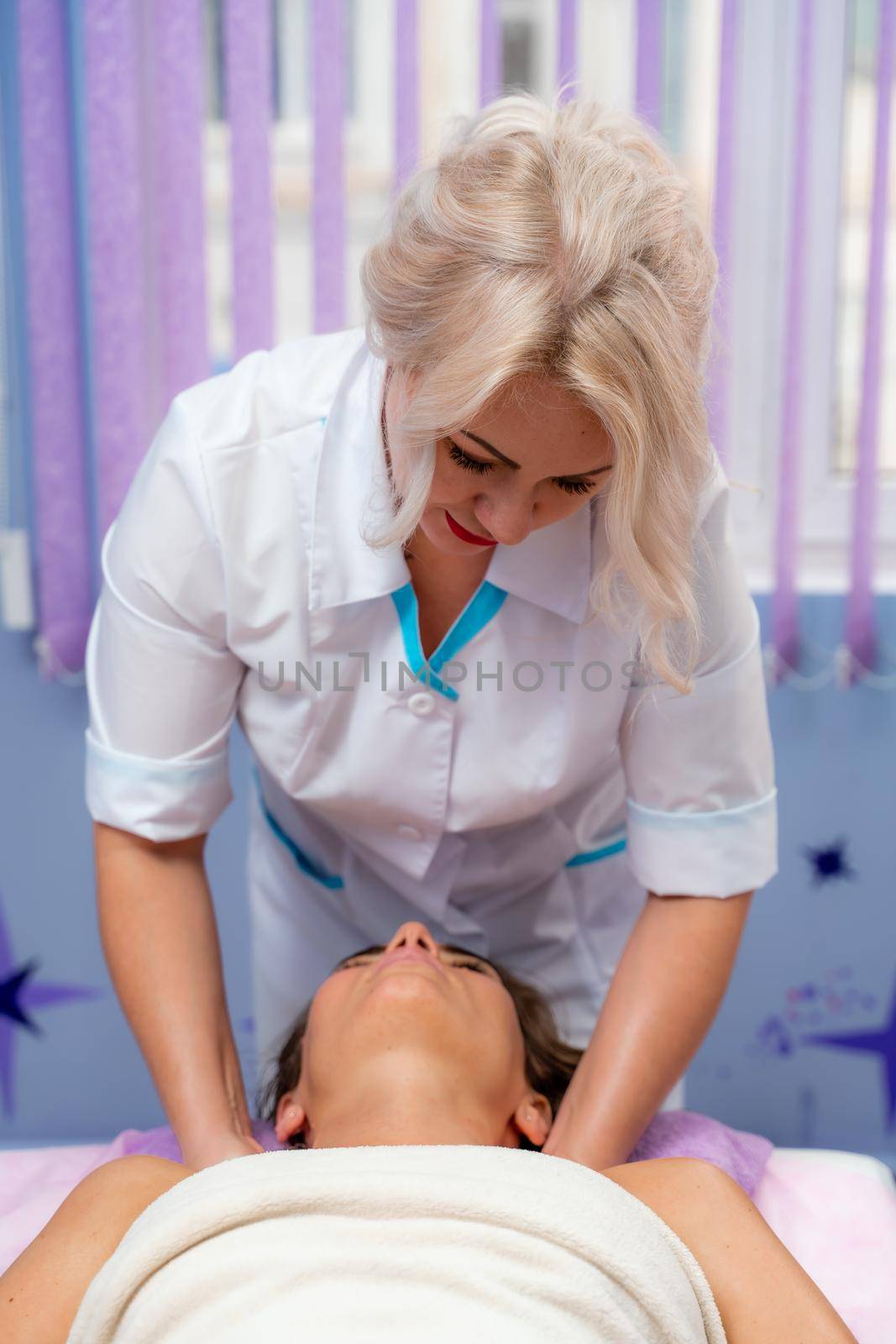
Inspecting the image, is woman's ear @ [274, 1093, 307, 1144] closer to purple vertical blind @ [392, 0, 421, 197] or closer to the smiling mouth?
the smiling mouth

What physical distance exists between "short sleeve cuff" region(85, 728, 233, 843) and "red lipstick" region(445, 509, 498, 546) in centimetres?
37

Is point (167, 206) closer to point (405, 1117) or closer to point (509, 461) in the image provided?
point (509, 461)

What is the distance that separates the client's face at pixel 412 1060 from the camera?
1.24 meters

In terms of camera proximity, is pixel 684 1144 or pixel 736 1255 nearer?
pixel 736 1255

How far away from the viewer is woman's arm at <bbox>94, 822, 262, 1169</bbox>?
121cm

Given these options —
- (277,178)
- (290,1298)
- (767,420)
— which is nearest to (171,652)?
(290,1298)

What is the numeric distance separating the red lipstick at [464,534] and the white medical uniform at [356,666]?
0.08 meters

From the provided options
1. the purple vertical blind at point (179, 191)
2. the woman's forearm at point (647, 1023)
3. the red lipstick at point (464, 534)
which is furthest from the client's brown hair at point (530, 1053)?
the purple vertical blind at point (179, 191)

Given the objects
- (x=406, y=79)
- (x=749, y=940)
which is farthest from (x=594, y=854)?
(x=406, y=79)

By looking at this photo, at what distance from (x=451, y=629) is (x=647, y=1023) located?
1.44 feet

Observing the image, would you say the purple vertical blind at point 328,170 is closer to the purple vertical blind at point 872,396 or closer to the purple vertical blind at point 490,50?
the purple vertical blind at point 490,50

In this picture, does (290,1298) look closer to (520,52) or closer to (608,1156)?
(608,1156)

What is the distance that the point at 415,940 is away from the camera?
4.62 ft

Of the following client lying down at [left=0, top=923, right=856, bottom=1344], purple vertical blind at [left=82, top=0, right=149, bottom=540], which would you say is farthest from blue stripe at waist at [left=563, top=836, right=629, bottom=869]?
→ purple vertical blind at [left=82, top=0, right=149, bottom=540]
